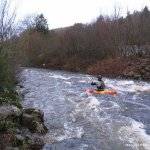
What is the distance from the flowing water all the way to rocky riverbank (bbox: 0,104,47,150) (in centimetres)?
46

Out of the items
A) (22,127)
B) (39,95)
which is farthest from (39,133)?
(39,95)

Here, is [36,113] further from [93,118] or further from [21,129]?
[93,118]

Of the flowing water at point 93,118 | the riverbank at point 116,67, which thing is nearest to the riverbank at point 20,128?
the flowing water at point 93,118

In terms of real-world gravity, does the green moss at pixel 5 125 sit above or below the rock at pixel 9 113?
below

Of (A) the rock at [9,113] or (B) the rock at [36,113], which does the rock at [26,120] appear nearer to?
(A) the rock at [9,113]

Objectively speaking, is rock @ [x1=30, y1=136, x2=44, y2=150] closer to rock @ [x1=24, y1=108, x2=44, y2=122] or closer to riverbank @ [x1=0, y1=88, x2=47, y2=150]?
riverbank @ [x1=0, y1=88, x2=47, y2=150]

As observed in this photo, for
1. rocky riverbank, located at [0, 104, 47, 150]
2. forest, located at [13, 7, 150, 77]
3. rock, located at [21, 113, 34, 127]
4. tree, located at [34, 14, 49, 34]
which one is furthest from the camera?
tree, located at [34, 14, 49, 34]

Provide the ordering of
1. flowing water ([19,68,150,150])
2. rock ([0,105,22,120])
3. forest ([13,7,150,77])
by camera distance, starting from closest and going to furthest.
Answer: flowing water ([19,68,150,150]) → rock ([0,105,22,120]) → forest ([13,7,150,77])

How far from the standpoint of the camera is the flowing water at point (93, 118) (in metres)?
13.9

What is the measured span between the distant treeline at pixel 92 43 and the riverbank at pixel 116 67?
39cm

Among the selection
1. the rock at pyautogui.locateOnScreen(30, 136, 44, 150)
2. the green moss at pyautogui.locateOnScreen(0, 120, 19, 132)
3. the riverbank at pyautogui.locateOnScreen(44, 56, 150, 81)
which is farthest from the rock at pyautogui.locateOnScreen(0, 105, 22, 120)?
the riverbank at pyautogui.locateOnScreen(44, 56, 150, 81)

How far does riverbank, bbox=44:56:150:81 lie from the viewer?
39344 millimetres

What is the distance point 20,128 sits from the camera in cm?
1494

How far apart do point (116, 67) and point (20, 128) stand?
A: 29.9 m
